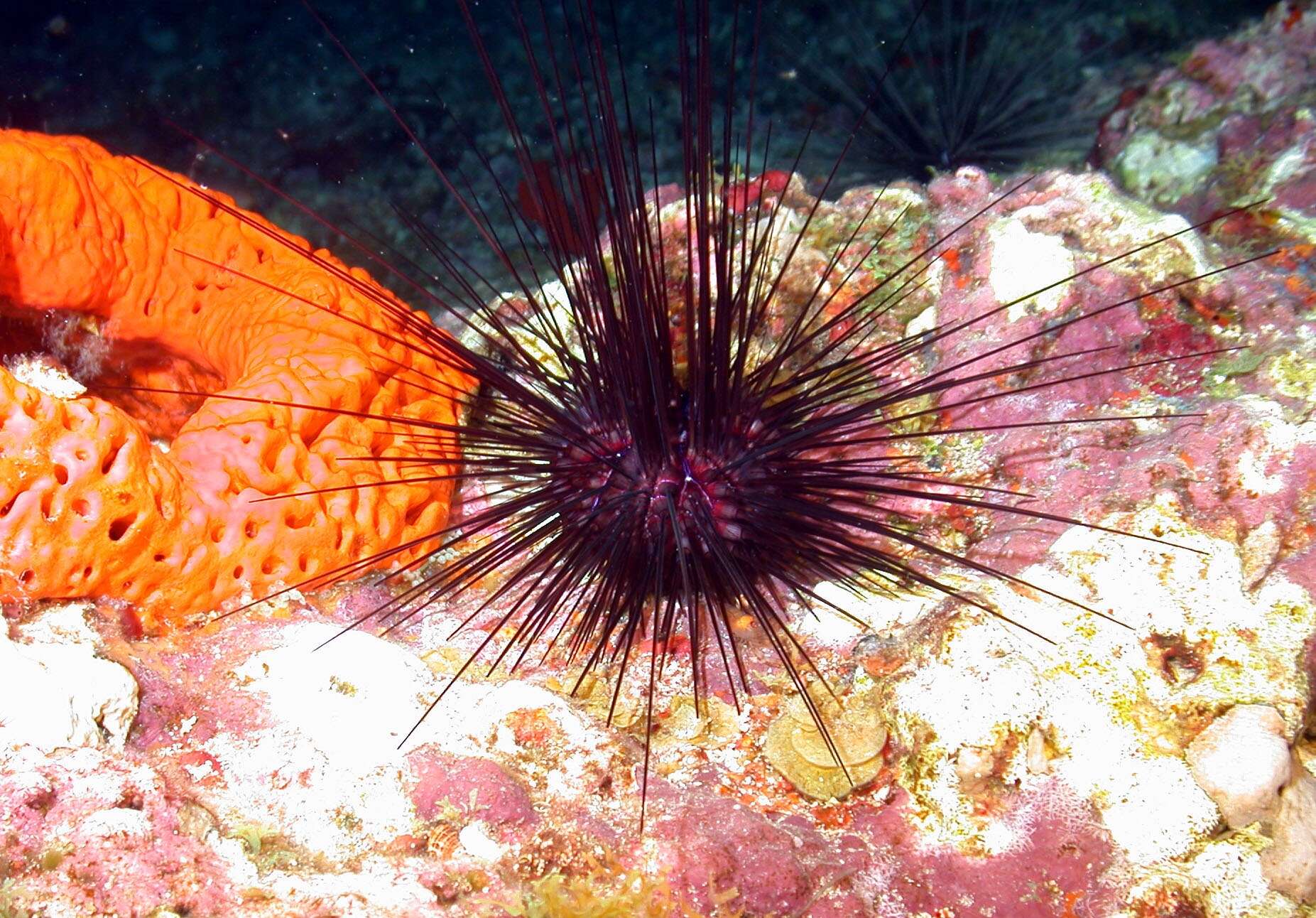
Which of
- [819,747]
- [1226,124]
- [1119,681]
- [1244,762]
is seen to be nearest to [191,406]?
[819,747]

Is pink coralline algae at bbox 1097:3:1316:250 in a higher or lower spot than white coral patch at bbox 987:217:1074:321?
higher

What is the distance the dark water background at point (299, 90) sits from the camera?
4.93 metres

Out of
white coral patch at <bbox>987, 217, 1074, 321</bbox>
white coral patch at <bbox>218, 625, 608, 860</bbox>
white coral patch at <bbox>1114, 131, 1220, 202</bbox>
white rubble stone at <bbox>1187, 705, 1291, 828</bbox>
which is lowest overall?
white coral patch at <bbox>218, 625, 608, 860</bbox>

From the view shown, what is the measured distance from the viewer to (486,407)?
3.59 metres

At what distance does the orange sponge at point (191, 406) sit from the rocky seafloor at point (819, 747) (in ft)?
0.71

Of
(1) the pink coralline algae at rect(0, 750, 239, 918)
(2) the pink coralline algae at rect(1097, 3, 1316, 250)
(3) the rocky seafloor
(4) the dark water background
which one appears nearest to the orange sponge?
(3) the rocky seafloor

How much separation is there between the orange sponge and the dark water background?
1.85 metres

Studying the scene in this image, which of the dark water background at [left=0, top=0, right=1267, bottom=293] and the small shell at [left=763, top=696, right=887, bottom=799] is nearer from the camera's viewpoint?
the small shell at [left=763, top=696, right=887, bottom=799]

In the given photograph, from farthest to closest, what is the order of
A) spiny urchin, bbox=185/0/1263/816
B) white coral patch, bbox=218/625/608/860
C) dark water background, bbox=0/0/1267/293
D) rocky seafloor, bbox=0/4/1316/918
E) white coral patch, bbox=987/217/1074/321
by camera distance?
dark water background, bbox=0/0/1267/293 → white coral patch, bbox=987/217/1074/321 → spiny urchin, bbox=185/0/1263/816 → white coral patch, bbox=218/625/608/860 → rocky seafloor, bbox=0/4/1316/918

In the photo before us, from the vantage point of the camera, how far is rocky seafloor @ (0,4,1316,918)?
1821mm

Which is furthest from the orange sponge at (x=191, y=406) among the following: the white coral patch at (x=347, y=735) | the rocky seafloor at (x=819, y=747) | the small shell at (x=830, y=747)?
the small shell at (x=830, y=747)

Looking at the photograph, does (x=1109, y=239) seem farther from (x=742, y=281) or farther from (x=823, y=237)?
(x=742, y=281)

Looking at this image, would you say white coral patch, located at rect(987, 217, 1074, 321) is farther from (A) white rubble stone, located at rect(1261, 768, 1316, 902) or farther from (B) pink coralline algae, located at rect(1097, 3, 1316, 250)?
(B) pink coralline algae, located at rect(1097, 3, 1316, 250)

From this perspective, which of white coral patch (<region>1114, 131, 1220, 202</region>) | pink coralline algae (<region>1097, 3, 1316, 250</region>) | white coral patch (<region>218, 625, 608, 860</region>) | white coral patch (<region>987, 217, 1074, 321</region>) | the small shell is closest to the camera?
white coral patch (<region>218, 625, 608, 860</region>)
